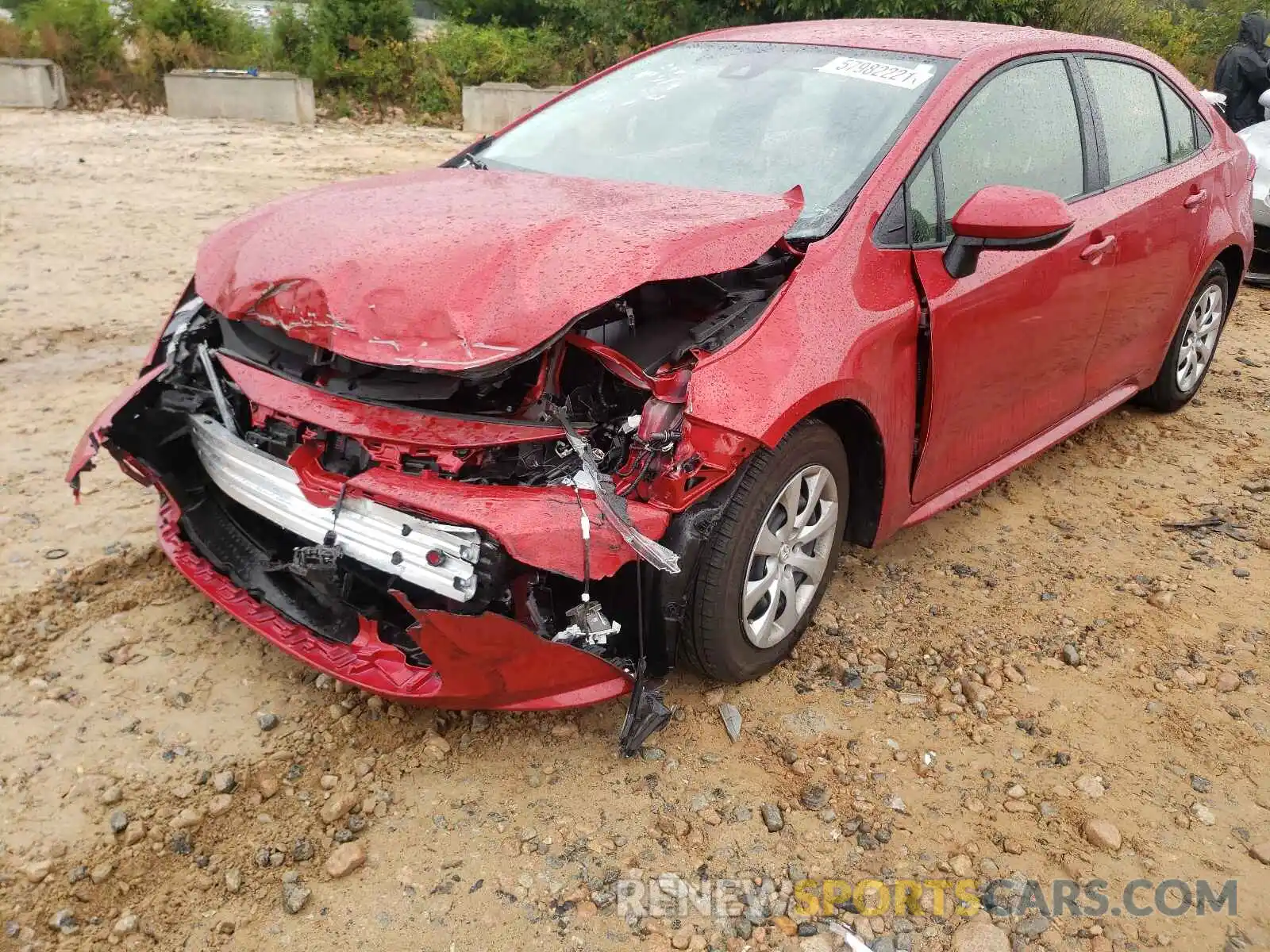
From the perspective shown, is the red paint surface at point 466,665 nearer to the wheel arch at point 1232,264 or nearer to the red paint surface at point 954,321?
the red paint surface at point 954,321

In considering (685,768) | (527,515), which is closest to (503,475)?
(527,515)

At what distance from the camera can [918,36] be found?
3.24 m

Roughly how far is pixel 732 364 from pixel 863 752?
109 centimetres

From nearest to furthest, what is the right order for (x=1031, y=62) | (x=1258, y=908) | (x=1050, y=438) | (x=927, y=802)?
(x=1258, y=908)
(x=927, y=802)
(x=1031, y=62)
(x=1050, y=438)

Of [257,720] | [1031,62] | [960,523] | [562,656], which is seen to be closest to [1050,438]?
[960,523]

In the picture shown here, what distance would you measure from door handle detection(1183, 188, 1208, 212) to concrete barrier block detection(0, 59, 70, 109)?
1541 centimetres

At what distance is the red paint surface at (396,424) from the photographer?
7.32 feet

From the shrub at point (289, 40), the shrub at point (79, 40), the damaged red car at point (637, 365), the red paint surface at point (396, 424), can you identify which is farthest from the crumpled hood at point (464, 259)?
the shrub at point (289, 40)

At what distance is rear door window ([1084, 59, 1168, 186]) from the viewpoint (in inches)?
139

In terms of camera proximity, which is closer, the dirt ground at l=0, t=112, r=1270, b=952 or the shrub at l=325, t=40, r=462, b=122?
the dirt ground at l=0, t=112, r=1270, b=952

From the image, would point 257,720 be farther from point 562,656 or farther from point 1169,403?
point 1169,403

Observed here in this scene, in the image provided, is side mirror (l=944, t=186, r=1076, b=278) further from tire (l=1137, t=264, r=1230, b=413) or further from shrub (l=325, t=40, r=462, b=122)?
shrub (l=325, t=40, r=462, b=122)

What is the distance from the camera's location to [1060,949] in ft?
6.81

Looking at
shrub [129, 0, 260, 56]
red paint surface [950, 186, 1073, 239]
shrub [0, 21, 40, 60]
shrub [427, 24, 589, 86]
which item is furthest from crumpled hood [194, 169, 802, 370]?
shrub [0, 21, 40, 60]
